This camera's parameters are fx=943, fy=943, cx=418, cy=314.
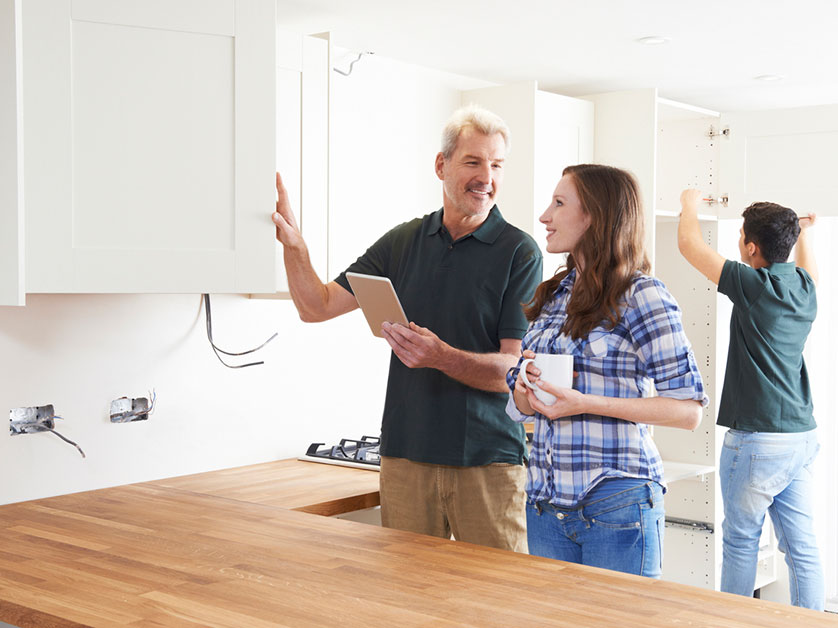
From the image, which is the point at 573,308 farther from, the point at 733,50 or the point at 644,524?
the point at 733,50

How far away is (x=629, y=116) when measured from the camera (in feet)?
12.7

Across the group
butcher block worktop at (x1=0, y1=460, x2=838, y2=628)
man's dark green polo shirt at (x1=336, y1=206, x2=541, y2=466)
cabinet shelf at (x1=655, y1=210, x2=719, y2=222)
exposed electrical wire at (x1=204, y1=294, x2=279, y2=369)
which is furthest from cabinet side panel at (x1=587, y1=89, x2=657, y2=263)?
butcher block worktop at (x1=0, y1=460, x2=838, y2=628)

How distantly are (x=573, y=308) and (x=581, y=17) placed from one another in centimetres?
138

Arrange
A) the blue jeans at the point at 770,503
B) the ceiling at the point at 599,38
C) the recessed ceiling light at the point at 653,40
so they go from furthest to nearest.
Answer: the blue jeans at the point at 770,503
the recessed ceiling light at the point at 653,40
the ceiling at the point at 599,38

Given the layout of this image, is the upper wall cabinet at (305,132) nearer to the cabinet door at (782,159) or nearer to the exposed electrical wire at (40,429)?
the exposed electrical wire at (40,429)

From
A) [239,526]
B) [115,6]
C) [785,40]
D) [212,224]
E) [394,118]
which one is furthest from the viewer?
[394,118]

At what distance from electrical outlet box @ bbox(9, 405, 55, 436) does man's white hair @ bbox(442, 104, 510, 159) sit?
49.0 inches

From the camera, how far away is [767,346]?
332cm

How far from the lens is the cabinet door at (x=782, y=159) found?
378 cm

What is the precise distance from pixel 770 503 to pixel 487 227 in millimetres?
1727

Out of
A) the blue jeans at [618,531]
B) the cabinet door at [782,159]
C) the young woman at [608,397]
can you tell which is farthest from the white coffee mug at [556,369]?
the cabinet door at [782,159]

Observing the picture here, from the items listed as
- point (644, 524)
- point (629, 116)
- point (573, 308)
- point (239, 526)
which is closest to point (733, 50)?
point (629, 116)

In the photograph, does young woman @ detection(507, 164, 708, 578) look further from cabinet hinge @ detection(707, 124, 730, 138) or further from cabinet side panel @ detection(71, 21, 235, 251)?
cabinet hinge @ detection(707, 124, 730, 138)

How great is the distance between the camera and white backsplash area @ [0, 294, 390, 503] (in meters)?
2.43
